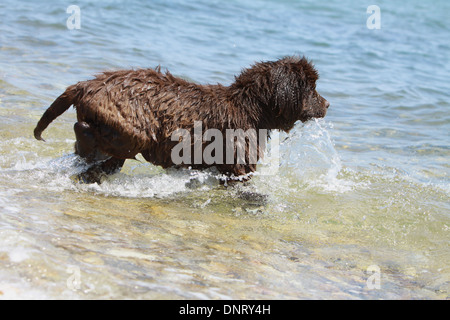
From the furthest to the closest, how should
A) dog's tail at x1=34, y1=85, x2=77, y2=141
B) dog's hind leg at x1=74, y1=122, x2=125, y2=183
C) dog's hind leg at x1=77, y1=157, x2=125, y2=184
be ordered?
dog's hind leg at x1=77, y1=157, x2=125, y2=184 → dog's tail at x1=34, y1=85, x2=77, y2=141 → dog's hind leg at x1=74, y1=122, x2=125, y2=183

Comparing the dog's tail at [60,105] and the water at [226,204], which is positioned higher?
the dog's tail at [60,105]

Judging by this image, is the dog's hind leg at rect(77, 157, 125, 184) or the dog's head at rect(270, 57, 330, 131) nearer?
the dog's hind leg at rect(77, 157, 125, 184)

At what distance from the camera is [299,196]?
5.53 metres

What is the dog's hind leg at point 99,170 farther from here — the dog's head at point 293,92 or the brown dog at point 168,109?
the dog's head at point 293,92

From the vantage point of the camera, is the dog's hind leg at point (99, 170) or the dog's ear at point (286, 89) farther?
the dog's ear at point (286, 89)

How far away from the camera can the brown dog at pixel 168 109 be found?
4.62 m

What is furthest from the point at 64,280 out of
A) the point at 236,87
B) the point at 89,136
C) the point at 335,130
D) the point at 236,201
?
the point at 335,130

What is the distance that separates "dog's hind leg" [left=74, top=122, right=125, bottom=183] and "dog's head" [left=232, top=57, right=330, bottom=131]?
1534mm

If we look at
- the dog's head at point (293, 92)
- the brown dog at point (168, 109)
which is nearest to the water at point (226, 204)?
the brown dog at point (168, 109)

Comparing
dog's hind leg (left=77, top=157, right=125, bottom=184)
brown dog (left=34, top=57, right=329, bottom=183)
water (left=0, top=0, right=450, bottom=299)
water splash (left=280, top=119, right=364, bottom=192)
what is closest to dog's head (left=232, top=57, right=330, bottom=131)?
brown dog (left=34, top=57, right=329, bottom=183)

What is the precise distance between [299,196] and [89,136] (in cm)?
223

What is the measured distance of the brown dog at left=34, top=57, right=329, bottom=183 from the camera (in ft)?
15.2

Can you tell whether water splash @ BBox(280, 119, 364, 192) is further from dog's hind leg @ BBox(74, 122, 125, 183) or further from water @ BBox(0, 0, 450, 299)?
dog's hind leg @ BBox(74, 122, 125, 183)

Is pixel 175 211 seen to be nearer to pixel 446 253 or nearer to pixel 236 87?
pixel 236 87
